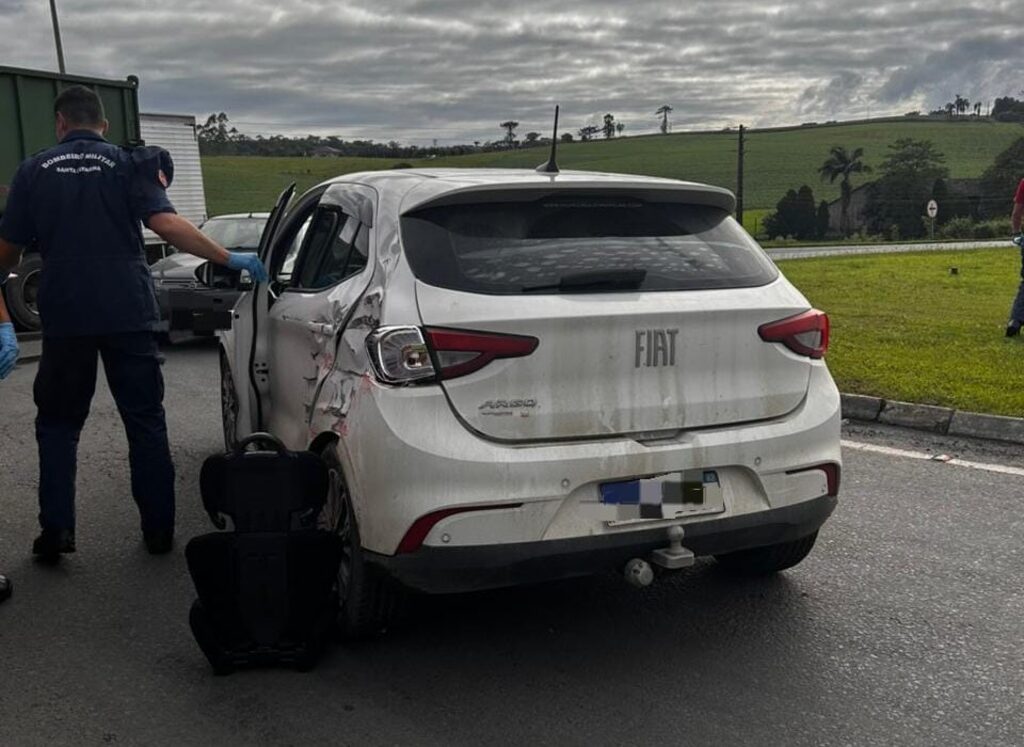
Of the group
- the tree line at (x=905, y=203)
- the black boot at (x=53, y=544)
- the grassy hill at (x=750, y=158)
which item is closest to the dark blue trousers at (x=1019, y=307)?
the black boot at (x=53, y=544)

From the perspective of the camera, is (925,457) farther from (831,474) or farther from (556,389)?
(556,389)

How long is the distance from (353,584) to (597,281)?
53.3 inches

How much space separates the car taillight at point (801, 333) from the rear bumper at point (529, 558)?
656mm

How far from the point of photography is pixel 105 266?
4.29 metres

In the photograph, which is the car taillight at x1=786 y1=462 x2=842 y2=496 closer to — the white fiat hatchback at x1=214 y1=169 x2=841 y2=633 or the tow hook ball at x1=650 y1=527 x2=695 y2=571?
the white fiat hatchback at x1=214 y1=169 x2=841 y2=633

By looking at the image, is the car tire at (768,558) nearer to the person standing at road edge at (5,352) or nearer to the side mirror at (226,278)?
the side mirror at (226,278)

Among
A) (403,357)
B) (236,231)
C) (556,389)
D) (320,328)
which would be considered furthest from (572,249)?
(236,231)

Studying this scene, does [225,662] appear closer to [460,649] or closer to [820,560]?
[460,649]

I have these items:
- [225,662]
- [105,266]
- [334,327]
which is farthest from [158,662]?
[105,266]

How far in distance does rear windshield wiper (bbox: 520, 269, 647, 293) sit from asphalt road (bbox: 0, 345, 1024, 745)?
1.32 meters

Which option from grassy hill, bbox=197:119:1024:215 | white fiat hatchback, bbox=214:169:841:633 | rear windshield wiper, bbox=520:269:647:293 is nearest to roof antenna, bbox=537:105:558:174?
white fiat hatchback, bbox=214:169:841:633

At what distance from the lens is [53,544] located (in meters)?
4.51

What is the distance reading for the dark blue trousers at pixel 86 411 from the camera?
14.4 ft

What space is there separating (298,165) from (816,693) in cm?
5867
